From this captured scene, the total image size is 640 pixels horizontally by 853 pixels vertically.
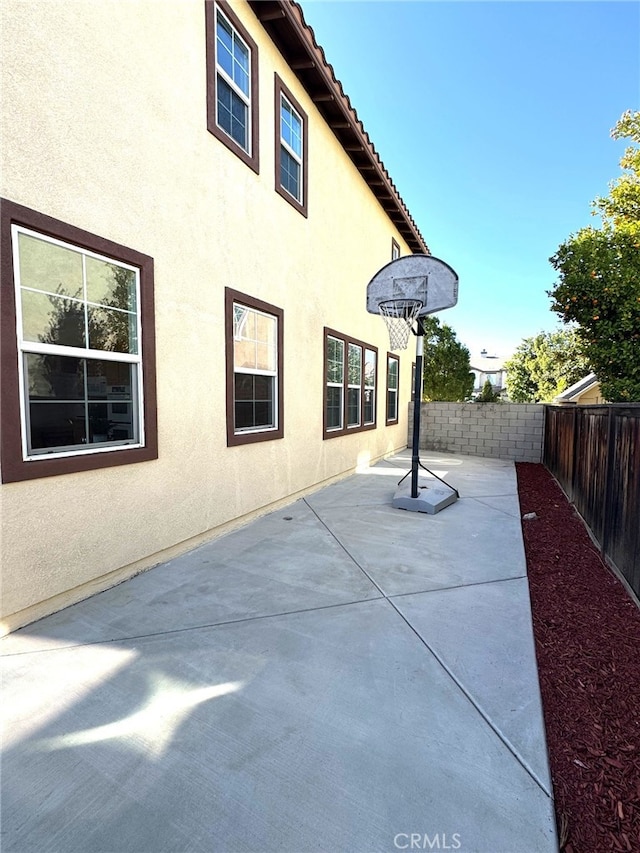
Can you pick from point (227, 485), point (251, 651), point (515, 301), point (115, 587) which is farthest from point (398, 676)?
point (515, 301)

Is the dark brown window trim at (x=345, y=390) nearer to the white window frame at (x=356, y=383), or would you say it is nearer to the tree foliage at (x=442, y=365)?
the white window frame at (x=356, y=383)

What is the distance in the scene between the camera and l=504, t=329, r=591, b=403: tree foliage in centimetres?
2527

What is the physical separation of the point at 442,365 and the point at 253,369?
43.2 feet

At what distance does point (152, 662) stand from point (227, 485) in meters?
2.58

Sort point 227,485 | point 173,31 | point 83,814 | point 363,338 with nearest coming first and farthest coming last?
point 83,814
point 173,31
point 227,485
point 363,338

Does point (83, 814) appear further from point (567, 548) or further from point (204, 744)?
point (567, 548)

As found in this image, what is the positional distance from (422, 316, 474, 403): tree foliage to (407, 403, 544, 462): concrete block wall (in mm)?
4227

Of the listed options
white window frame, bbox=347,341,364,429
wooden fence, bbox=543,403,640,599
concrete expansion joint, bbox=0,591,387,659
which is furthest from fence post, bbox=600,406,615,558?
white window frame, bbox=347,341,364,429

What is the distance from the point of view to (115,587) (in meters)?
3.51

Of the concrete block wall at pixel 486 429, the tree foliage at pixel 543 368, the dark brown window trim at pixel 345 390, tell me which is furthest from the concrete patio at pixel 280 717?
the tree foliage at pixel 543 368

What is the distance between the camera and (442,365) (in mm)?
16953

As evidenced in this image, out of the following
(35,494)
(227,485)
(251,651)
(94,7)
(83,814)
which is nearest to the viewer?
(83,814)

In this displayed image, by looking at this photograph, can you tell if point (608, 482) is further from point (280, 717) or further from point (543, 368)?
point (543, 368)

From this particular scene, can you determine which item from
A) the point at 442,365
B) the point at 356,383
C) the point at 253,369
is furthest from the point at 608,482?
the point at 442,365
